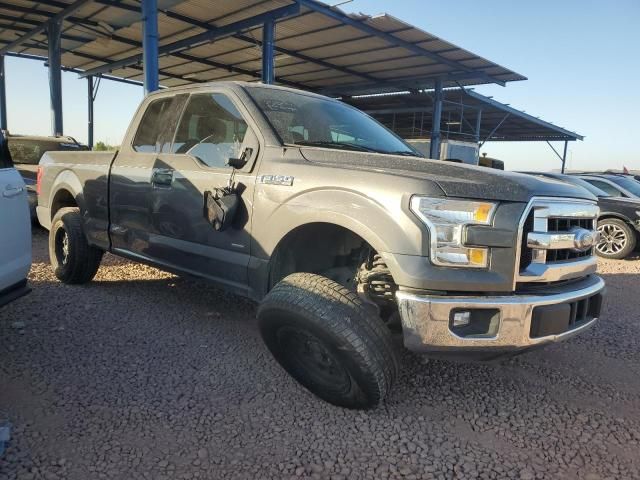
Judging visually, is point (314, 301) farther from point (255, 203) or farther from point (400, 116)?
point (400, 116)

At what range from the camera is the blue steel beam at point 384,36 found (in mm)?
11781

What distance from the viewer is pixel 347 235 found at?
→ 3.19 meters

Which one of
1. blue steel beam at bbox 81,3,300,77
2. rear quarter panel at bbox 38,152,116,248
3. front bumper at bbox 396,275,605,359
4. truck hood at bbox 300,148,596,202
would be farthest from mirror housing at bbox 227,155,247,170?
blue steel beam at bbox 81,3,300,77

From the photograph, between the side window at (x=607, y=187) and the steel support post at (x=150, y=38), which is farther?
the steel support post at (x=150, y=38)

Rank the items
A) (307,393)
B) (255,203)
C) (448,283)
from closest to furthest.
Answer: (448,283) < (307,393) < (255,203)

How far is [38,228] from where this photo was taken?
26.0ft

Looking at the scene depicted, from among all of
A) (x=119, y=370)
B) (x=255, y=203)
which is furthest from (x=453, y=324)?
(x=119, y=370)

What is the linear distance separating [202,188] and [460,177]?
1849 millimetres

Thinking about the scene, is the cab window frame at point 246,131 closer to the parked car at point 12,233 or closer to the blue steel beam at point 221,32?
the parked car at point 12,233

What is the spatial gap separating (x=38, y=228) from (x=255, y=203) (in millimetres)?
6279

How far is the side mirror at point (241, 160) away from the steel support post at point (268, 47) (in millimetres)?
9703

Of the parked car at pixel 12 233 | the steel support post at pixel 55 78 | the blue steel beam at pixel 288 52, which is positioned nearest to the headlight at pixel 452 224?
the parked car at pixel 12 233

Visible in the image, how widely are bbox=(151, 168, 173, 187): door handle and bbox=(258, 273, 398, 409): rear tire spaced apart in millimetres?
1521

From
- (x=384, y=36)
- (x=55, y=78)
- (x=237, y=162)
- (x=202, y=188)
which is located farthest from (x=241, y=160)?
A: (x=55, y=78)
